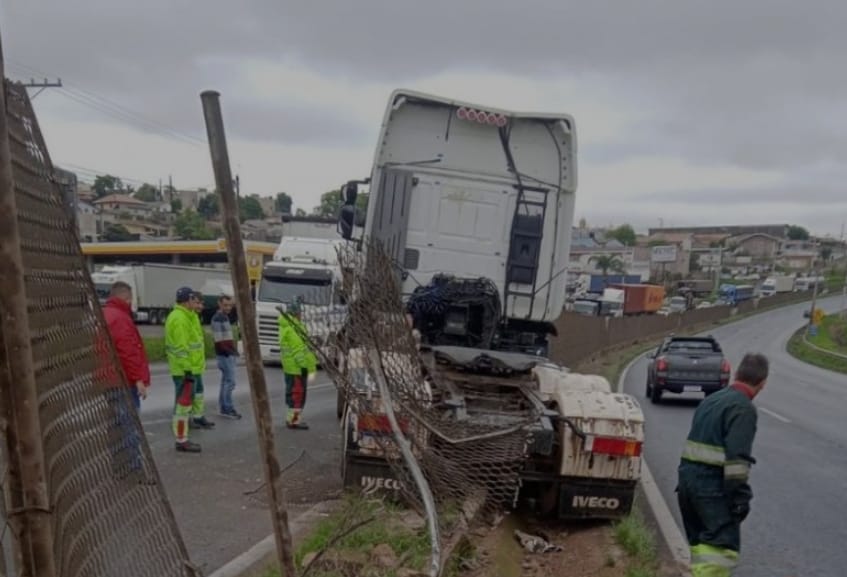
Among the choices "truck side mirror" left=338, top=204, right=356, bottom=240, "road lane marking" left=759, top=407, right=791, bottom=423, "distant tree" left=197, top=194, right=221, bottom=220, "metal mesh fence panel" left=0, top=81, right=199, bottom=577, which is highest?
"distant tree" left=197, top=194, right=221, bottom=220

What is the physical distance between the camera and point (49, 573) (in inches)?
61.4

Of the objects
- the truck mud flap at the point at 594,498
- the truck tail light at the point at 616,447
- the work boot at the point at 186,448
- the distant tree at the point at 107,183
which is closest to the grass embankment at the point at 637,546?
the truck mud flap at the point at 594,498

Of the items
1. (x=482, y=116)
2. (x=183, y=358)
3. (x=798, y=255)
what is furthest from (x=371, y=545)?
(x=798, y=255)

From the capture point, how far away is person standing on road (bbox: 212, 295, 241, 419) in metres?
10.1

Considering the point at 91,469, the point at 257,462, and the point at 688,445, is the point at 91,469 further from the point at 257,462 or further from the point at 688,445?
the point at 257,462

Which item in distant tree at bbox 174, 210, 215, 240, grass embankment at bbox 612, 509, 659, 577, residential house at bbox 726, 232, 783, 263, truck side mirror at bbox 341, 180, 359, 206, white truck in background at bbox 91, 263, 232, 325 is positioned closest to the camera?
grass embankment at bbox 612, 509, 659, 577

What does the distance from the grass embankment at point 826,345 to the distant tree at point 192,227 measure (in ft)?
150

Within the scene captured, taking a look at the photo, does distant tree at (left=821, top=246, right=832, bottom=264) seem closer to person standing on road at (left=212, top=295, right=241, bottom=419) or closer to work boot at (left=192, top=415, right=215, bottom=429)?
person standing on road at (left=212, top=295, right=241, bottom=419)

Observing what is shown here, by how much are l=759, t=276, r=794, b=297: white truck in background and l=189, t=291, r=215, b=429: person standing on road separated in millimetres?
93519

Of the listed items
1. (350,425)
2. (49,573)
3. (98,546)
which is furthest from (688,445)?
(49,573)

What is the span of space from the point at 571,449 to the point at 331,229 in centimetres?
1716

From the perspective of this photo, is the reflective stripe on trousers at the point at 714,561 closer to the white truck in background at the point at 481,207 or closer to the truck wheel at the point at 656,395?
the white truck in background at the point at 481,207

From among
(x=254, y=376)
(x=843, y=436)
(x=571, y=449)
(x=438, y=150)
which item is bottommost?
(x=843, y=436)

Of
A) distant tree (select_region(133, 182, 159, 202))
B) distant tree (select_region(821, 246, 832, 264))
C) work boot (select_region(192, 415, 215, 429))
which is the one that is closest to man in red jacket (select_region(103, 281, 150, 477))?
work boot (select_region(192, 415, 215, 429))
